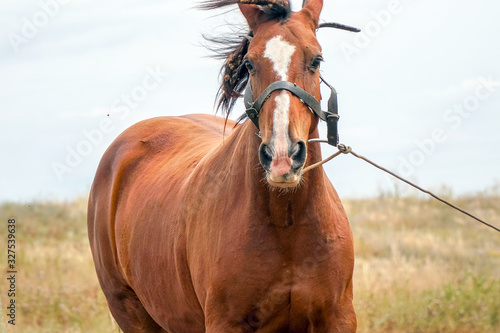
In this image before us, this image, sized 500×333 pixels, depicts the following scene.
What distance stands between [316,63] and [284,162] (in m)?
0.67

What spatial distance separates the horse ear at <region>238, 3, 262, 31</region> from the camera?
3.55 m

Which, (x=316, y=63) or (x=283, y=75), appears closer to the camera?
(x=283, y=75)

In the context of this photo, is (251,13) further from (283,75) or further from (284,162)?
(284,162)

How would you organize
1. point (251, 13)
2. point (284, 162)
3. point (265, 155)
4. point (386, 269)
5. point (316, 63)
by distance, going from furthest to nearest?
1. point (386, 269)
2. point (251, 13)
3. point (316, 63)
4. point (265, 155)
5. point (284, 162)

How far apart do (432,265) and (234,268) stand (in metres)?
6.86

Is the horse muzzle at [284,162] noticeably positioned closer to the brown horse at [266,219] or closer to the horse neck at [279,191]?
the brown horse at [266,219]

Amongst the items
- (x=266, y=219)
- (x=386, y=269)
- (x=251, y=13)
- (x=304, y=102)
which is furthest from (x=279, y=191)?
(x=386, y=269)

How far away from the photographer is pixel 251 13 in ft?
11.7

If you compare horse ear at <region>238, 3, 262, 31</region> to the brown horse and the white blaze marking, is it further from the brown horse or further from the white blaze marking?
the white blaze marking

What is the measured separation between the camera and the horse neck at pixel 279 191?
3.37m

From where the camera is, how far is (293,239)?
337 centimetres

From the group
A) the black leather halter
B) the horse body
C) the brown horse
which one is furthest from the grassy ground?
the black leather halter

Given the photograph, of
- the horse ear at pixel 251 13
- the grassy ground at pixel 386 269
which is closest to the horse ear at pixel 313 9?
the horse ear at pixel 251 13

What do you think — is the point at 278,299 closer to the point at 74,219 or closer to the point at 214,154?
the point at 214,154
